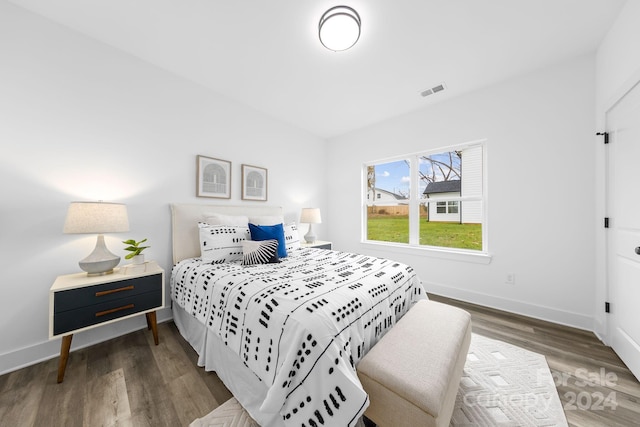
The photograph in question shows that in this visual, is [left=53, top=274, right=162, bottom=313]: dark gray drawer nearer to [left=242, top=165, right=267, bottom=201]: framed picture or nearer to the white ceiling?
[left=242, top=165, right=267, bottom=201]: framed picture

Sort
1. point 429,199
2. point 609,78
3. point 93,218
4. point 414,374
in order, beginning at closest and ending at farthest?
point 414,374 → point 93,218 → point 609,78 → point 429,199

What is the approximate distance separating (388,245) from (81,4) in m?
4.07

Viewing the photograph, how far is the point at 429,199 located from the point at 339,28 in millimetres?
2481

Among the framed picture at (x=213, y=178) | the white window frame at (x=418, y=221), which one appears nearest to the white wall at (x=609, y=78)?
the white window frame at (x=418, y=221)

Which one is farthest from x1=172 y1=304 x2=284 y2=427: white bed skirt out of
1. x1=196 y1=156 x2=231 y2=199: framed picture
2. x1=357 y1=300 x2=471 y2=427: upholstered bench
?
x1=196 y1=156 x2=231 y2=199: framed picture

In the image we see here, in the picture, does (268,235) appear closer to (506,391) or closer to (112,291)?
(112,291)

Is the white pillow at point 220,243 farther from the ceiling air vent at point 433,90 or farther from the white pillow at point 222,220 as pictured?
the ceiling air vent at point 433,90

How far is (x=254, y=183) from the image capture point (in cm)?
316

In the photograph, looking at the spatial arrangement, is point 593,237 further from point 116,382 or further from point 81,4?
point 81,4

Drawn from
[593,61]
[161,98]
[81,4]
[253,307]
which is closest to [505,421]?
[253,307]

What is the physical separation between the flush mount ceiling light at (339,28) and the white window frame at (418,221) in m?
1.97

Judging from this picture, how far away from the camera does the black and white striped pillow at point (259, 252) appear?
210 centimetres

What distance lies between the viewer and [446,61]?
7.25 feet

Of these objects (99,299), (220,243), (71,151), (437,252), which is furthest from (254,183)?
(437,252)
